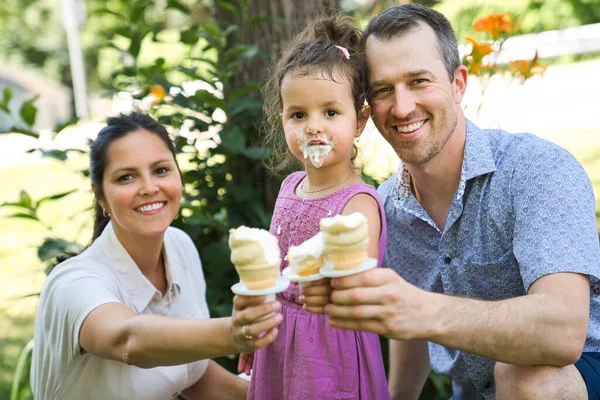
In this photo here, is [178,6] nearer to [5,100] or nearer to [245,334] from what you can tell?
[5,100]

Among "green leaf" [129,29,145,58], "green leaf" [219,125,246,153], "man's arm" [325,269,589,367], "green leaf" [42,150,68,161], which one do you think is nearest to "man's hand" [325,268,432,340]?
"man's arm" [325,269,589,367]

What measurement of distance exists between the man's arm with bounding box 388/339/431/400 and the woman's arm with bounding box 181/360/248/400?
2.19ft

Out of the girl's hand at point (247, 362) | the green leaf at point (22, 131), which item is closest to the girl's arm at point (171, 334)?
the girl's hand at point (247, 362)

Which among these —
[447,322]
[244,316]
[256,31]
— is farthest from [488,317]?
[256,31]

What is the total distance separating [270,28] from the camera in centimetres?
380

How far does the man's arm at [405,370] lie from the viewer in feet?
9.34

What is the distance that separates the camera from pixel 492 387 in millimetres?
2529

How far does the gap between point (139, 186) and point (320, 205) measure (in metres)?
0.75

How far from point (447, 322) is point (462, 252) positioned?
66 centimetres

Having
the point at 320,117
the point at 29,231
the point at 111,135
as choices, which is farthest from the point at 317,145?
the point at 29,231

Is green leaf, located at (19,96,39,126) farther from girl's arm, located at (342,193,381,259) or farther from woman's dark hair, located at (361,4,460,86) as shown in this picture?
girl's arm, located at (342,193,381,259)

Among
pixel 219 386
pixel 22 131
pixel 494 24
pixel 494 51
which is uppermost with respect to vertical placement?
pixel 494 24

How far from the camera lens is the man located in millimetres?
1871

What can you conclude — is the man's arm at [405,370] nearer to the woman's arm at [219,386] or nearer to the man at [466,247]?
the man at [466,247]
